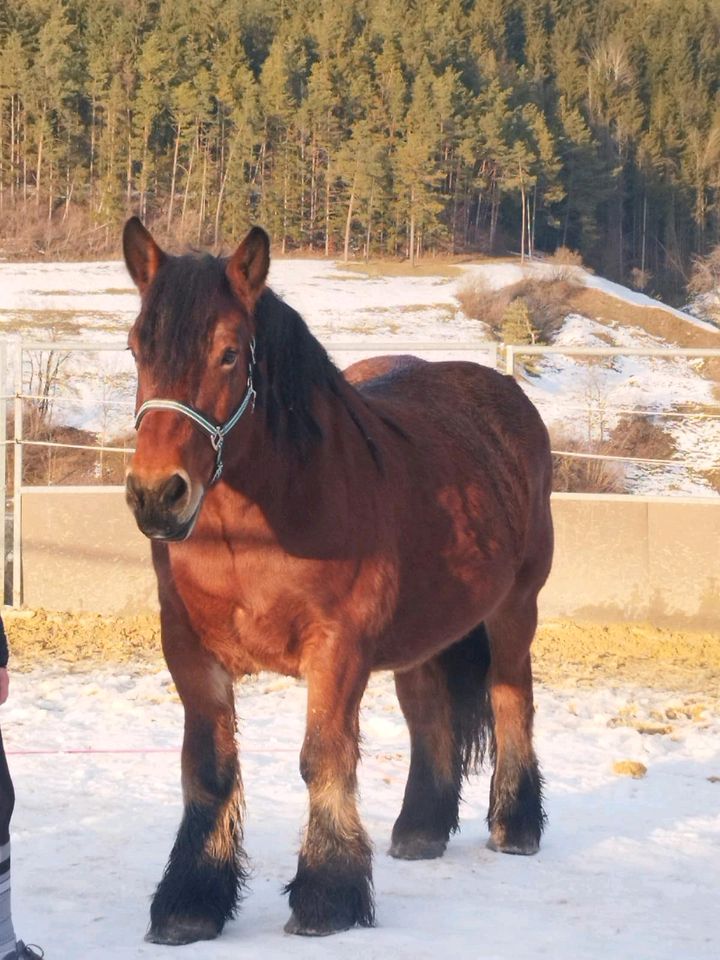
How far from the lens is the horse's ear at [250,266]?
2941mm

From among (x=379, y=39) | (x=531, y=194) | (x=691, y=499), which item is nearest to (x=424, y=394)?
(x=691, y=499)

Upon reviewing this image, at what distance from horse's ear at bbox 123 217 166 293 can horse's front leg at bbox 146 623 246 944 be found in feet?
2.86

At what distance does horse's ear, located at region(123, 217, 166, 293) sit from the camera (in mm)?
2947

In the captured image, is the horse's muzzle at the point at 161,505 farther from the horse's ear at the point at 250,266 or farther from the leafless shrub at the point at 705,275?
the leafless shrub at the point at 705,275

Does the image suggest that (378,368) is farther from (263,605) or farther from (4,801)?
(4,801)

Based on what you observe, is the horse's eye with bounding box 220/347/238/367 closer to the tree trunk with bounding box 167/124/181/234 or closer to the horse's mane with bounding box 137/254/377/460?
the horse's mane with bounding box 137/254/377/460

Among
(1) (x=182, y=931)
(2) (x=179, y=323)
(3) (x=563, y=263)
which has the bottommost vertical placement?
(1) (x=182, y=931)

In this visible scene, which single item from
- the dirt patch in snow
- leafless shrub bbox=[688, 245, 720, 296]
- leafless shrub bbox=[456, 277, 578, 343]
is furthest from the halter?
leafless shrub bbox=[688, 245, 720, 296]

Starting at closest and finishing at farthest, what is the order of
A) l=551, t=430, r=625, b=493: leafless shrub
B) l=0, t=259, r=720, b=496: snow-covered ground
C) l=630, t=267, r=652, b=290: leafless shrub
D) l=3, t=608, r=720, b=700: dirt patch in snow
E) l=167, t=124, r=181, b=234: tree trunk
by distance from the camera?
1. l=3, t=608, r=720, b=700: dirt patch in snow
2. l=551, t=430, r=625, b=493: leafless shrub
3. l=0, t=259, r=720, b=496: snow-covered ground
4. l=167, t=124, r=181, b=234: tree trunk
5. l=630, t=267, r=652, b=290: leafless shrub

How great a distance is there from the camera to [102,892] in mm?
3426

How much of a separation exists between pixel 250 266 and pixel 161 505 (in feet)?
2.25

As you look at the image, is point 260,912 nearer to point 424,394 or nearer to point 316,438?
point 316,438

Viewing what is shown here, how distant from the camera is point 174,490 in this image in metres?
2.62

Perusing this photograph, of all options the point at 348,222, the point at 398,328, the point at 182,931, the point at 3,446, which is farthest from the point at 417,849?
the point at 348,222
